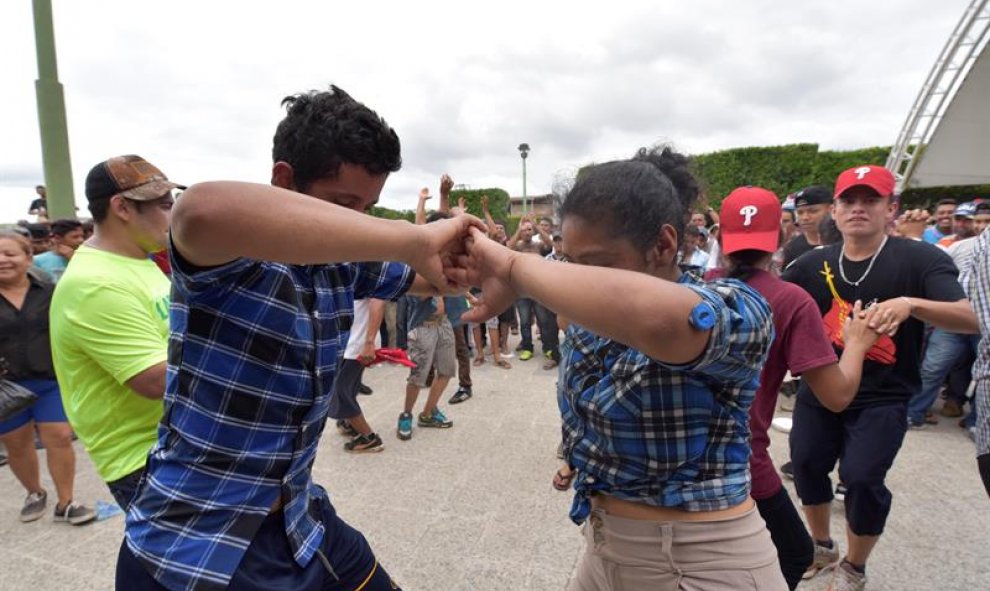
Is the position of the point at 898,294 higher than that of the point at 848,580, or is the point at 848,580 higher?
the point at 898,294

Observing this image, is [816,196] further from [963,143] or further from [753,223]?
[963,143]

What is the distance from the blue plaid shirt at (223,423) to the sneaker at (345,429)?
3685 millimetres

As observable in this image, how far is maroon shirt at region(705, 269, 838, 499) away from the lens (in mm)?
1756

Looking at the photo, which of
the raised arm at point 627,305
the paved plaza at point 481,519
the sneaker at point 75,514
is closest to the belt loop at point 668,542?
the raised arm at point 627,305

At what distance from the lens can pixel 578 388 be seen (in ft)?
4.43

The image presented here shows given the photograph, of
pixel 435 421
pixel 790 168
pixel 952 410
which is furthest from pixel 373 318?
pixel 790 168

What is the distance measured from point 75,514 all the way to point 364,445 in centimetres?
203

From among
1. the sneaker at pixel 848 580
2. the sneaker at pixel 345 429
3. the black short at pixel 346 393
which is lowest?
the sneaker at pixel 345 429

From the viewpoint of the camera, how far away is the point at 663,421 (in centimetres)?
117

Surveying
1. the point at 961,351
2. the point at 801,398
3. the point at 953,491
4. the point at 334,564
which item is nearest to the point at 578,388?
the point at 334,564

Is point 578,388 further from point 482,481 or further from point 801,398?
point 482,481

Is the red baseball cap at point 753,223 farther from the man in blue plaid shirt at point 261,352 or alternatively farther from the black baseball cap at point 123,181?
the black baseball cap at point 123,181

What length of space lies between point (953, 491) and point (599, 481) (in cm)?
386

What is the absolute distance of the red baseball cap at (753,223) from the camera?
1.82m
